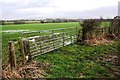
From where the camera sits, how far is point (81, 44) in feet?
57.9

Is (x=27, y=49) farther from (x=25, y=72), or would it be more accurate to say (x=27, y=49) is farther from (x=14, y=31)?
(x=14, y=31)

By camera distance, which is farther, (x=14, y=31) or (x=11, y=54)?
(x=14, y=31)

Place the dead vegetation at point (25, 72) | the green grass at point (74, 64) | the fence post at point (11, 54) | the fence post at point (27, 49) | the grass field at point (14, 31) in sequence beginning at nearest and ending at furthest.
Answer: the dead vegetation at point (25, 72), the fence post at point (11, 54), the green grass at point (74, 64), the fence post at point (27, 49), the grass field at point (14, 31)

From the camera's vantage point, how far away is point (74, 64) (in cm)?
1104

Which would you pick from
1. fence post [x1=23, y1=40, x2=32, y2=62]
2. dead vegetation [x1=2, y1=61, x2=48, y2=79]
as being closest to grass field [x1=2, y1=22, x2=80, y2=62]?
fence post [x1=23, y1=40, x2=32, y2=62]

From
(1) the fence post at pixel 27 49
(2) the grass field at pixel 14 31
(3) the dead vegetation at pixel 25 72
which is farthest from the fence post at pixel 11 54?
(1) the fence post at pixel 27 49

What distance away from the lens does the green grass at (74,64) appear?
9.57 meters

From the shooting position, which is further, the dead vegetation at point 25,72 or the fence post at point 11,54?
the fence post at point 11,54

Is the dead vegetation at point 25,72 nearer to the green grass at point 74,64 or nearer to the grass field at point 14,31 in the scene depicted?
the green grass at point 74,64

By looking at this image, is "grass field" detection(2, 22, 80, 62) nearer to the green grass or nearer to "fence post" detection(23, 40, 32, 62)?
"fence post" detection(23, 40, 32, 62)

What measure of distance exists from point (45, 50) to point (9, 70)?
195 inches

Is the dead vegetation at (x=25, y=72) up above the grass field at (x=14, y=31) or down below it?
above

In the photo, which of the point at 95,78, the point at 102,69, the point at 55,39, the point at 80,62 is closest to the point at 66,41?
the point at 55,39

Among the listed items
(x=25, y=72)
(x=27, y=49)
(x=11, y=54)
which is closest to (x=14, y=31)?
(x=27, y=49)
